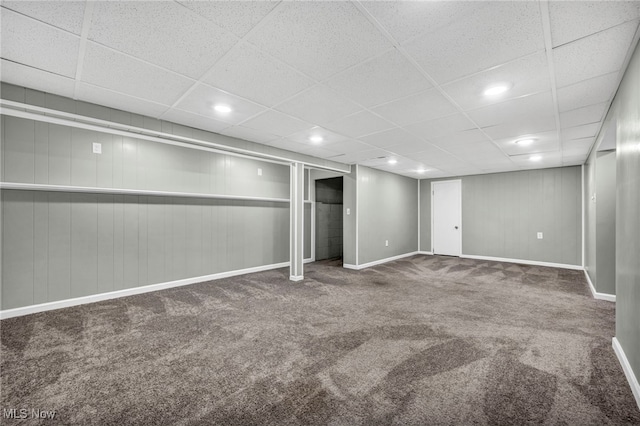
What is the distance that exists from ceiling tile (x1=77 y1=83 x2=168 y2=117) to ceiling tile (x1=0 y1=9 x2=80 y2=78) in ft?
1.17

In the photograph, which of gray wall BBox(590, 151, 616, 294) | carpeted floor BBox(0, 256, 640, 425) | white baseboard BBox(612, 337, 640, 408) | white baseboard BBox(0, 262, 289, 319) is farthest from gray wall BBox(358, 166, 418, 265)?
white baseboard BBox(612, 337, 640, 408)

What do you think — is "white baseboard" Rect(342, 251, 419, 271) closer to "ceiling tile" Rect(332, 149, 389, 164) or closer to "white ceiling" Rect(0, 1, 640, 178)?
"ceiling tile" Rect(332, 149, 389, 164)

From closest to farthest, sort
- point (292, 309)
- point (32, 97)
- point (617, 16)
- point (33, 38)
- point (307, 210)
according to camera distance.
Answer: point (617, 16) < point (33, 38) < point (32, 97) < point (292, 309) < point (307, 210)

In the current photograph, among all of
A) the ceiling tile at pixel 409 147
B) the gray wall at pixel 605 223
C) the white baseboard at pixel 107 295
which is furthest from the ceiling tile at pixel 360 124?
the white baseboard at pixel 107 295

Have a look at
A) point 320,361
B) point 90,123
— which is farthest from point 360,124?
point 90,123

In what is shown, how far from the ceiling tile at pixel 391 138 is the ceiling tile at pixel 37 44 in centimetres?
335

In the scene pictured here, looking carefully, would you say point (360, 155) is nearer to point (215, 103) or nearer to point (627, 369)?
point (215, 103)

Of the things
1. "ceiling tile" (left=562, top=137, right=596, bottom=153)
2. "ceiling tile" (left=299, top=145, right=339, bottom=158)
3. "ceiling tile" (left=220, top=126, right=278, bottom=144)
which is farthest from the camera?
"ceiling tile" (left=299, top=145, right=339, bottom=158)

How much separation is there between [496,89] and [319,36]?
1.81 m

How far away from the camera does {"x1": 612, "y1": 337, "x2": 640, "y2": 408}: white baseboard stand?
1837 millimetres

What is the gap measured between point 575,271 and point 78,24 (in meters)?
8.73

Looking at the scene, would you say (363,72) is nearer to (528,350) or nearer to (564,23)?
(564,23)

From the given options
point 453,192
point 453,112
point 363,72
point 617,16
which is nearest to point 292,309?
point 363,72

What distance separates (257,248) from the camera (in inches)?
229
